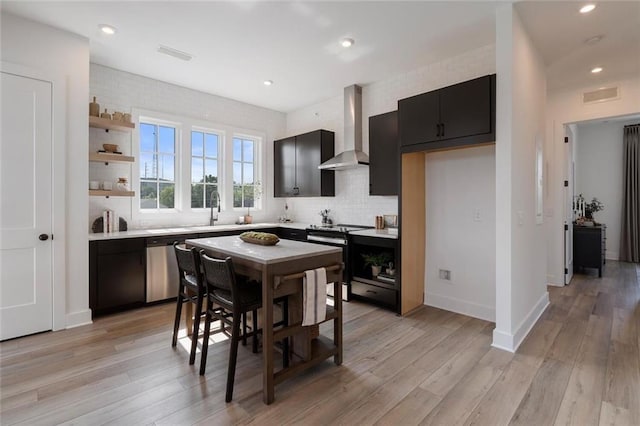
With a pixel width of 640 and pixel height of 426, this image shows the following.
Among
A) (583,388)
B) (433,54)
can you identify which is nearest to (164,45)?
(433,54)

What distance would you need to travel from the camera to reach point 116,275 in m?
3.55

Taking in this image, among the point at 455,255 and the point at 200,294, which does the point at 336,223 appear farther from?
the point at 200,294

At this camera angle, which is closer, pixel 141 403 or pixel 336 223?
pixel 141 403

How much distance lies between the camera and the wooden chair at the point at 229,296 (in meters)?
2.03

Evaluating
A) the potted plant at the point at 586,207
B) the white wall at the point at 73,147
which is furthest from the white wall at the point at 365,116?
the potted plant at the point at 586,207

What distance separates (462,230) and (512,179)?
3.41 ft

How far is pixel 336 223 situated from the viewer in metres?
5.15

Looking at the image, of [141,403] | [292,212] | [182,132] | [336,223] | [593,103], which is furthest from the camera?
[292,212]

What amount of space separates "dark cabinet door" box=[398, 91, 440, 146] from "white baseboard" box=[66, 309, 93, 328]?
3875 millimetres

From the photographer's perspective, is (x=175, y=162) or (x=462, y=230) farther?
(x=175, y=162)

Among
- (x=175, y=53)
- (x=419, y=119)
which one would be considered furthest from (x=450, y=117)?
(x=175, y=53)

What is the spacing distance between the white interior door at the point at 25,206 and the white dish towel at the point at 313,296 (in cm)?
273

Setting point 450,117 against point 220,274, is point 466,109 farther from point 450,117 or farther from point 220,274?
point 220,274

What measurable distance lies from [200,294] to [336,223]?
118 inches
